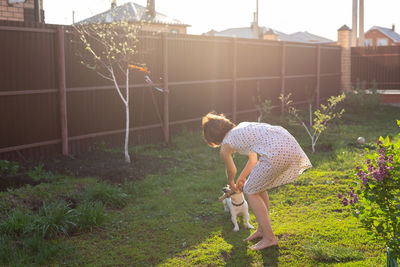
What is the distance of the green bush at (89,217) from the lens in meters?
5.00

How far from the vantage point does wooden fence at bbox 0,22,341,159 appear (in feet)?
24.2

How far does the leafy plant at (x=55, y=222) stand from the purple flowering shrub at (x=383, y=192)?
2876 millimetres

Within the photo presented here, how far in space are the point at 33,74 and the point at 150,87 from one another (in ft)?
8.61

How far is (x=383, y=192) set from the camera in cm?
309

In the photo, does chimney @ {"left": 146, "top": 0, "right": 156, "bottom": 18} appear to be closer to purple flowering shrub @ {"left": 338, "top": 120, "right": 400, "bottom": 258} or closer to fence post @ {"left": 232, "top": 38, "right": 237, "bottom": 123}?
fence post @ {"left": 232, "top": 38, "right": 237, "bottom": 123}

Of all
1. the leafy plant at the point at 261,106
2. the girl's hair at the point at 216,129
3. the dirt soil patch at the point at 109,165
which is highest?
the girl's hair at the point at 216,129

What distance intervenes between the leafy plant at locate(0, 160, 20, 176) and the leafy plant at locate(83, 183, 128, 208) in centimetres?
150

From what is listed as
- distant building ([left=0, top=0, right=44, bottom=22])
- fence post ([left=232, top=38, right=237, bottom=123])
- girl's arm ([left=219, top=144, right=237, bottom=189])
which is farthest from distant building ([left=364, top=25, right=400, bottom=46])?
girl's arm ([left=219, top=144, right=237, bottom=189])

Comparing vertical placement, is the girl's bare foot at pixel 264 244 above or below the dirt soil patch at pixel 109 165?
→ below

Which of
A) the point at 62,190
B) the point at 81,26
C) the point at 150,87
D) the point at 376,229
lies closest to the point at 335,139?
the point at 150,87

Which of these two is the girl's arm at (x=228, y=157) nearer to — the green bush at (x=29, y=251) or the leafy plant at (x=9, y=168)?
the green bush at (x=29, y=251)

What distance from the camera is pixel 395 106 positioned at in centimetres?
1692

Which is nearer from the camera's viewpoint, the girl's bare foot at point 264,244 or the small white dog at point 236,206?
the girl's bare foot at point 264,244

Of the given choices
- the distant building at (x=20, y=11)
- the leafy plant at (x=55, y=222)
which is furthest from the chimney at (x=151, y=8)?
the leafy plant at (x=55, y=222)
